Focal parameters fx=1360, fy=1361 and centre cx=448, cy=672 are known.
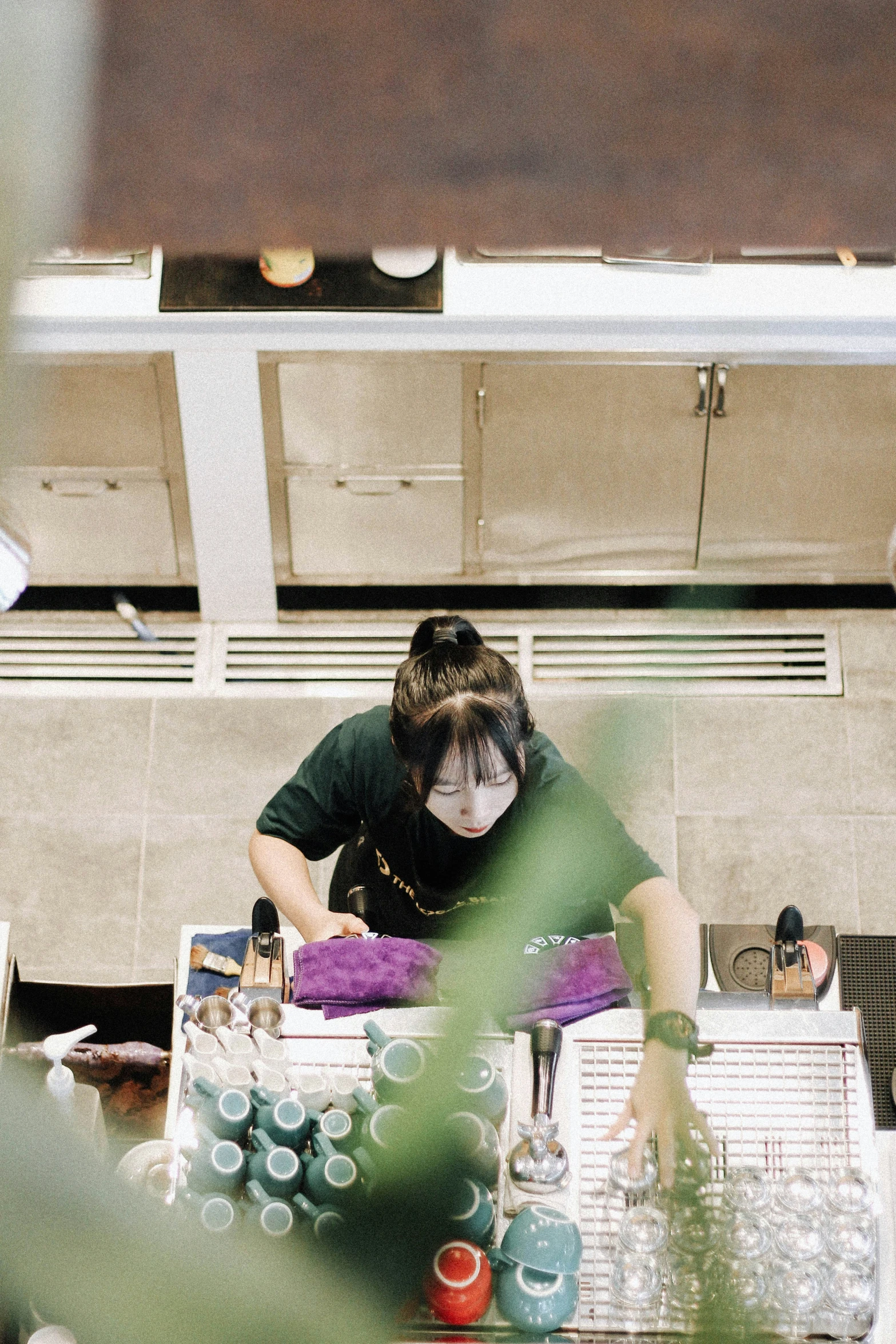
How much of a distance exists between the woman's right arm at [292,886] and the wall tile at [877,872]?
6.60ft

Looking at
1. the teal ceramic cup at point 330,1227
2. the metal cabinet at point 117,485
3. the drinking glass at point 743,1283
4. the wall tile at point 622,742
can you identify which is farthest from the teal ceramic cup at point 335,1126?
the metal cabinet at point 117,485

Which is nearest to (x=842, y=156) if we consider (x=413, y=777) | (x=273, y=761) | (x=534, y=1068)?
(x=534, y=1068)

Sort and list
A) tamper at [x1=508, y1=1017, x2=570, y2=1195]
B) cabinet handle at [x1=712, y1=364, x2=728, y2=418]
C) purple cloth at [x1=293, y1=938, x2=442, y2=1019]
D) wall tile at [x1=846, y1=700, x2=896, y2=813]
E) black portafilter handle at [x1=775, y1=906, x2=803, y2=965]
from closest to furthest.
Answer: tamper at [x1=508, y1=1017, x2=570, y2=1195] < purple cloth at [x1=293, y1=938, x2=442, y2=1019] < black portafilter handle at [x1=775, y1=906, x2=803, y2=965] < cabinet handle at [x1=712, y1=364, x2=728, y2=418] < wall tile at [x1=846, y1=700, x2=896, y2=813]

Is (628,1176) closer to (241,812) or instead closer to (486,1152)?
(486,1152)

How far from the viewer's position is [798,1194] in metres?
1.53

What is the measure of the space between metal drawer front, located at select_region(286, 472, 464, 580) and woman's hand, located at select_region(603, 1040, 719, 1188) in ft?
8.39

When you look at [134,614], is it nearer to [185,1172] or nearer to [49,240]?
[185,1172]

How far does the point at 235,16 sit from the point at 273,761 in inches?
154

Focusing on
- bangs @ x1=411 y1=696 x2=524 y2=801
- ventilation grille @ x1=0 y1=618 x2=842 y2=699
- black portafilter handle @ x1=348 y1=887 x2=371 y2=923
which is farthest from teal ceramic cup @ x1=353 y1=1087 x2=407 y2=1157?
ventilation grille @ x1=0 y1=618 x2=842 y2=699

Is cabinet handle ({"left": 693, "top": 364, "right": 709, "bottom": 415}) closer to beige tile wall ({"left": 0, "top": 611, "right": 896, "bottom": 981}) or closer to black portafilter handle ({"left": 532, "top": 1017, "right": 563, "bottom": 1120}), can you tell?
beige tile wall ({"left": 0, "top": 611, "right": 896, "bottom": 981})

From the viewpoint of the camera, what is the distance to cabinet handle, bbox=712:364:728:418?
355 centimetres

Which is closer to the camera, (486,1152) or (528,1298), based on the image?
(486,1152)

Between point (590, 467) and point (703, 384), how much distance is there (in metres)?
0.40

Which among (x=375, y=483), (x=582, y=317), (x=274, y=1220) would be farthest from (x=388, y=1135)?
(x=375, y=483)
